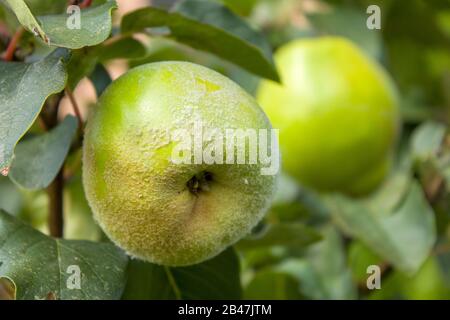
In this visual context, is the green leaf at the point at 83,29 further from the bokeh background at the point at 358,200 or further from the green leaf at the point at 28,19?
the bokeh background at the point at 358,200

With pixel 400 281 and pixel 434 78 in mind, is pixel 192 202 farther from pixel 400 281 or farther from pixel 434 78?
pixel 434 78

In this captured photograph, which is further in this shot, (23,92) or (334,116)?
(334,116)

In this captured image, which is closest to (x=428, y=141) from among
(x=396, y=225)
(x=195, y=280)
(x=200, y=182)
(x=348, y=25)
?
(x=396, y=225)

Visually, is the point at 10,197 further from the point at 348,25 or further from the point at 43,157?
the point at 348,25

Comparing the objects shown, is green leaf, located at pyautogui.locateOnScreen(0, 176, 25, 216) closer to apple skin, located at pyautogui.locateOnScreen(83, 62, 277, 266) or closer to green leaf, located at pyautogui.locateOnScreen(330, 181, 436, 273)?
green leaf, located at pyautogui.locateOnScreen(330, 181, 436, 273)

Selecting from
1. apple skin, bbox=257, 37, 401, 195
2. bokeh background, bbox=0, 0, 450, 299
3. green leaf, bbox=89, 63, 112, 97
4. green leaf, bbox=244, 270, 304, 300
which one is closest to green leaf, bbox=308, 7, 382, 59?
bokeh background, bbox=0, 0, 450, 299

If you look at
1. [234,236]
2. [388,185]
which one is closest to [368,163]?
[388,185]
